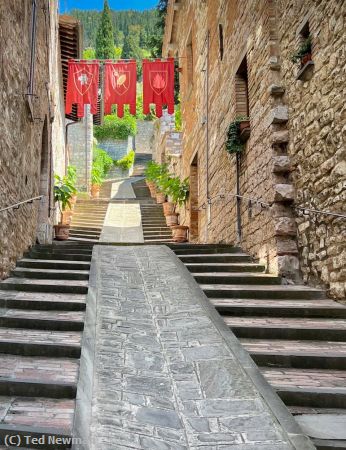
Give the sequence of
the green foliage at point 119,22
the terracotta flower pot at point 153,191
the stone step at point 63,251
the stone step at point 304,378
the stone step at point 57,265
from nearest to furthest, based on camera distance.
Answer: the stone step at point 304,378 → the stone step at point 57,265 → the stone step at point 63,251 → the terracotta flower pot at point 153,191 → the green foliage at point 119,22

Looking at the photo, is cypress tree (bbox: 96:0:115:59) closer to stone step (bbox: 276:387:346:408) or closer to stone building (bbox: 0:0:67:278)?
stone building (bbox: 0:0:67:278)

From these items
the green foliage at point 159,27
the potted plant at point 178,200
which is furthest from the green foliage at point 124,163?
the potted plant at point 178,200

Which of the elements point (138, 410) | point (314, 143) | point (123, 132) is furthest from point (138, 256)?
point (123, 132)

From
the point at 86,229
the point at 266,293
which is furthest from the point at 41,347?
the point at 86,229

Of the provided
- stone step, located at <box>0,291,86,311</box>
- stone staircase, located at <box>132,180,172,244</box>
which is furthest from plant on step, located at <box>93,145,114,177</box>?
stone step, located at <box>0,291,86,311</box>

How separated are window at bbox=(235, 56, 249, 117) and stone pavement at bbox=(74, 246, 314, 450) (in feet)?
13.3

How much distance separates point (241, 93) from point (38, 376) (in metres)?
6.18

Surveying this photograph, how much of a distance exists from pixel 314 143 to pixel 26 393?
3885 millimetres

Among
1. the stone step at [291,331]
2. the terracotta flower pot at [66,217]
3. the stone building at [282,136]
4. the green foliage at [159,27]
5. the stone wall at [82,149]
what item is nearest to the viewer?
the stone step at [291,331]

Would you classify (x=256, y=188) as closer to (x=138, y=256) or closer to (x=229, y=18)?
(x=138, y=256)

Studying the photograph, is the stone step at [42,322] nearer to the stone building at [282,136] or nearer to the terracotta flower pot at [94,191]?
the stone building at [282,136]

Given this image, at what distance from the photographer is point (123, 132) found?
36.6 m

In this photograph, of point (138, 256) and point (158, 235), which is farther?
point (158, 235)

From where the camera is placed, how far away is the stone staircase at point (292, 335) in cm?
286
